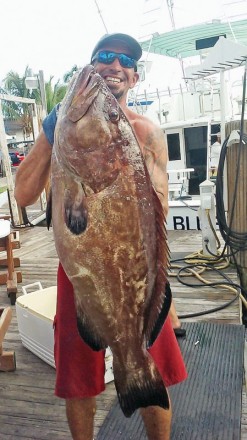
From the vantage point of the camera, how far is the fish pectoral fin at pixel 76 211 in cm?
139

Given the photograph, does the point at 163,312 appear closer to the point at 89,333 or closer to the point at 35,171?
the point at 89,333

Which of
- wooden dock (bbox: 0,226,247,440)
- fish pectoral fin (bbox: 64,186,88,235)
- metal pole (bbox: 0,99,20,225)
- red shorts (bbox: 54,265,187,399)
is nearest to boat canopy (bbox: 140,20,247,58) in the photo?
metal pole (bbox: 0,99,20,225)

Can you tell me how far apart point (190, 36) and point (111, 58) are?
10610mm

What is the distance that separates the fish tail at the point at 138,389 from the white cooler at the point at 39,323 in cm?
138

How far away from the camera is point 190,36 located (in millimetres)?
11414

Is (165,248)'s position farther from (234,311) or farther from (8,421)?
(234,311)

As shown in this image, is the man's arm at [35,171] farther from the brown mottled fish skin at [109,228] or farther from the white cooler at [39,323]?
the white cooler at [39,323]

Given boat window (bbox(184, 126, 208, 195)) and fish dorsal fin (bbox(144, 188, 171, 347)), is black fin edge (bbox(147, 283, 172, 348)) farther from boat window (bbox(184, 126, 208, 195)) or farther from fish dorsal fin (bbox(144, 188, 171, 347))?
boat window (bbox(184, 126, 208, 195))

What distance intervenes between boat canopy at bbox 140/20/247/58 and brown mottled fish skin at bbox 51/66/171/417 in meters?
9.63

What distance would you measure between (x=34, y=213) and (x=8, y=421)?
925 centimetres

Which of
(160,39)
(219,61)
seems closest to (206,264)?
(219,61)

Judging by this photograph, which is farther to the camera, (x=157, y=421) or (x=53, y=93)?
(x=53, y=93)

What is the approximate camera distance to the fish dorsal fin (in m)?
1.52

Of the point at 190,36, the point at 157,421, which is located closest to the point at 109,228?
the point at 157,421
